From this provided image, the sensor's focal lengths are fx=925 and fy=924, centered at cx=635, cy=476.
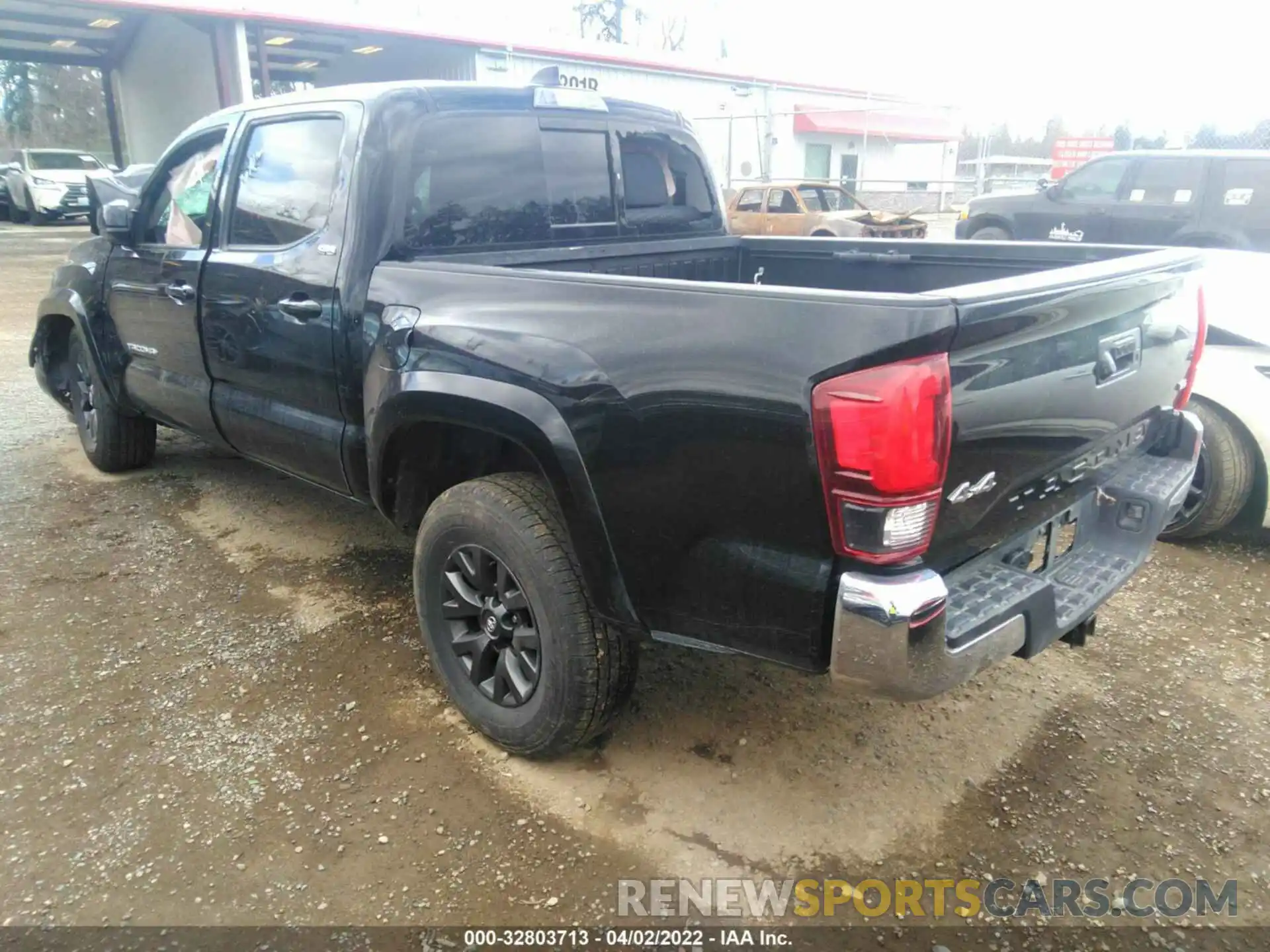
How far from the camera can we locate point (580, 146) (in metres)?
3.62

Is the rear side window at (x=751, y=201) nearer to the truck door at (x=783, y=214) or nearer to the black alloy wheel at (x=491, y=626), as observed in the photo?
the truck door at (x=783, y=214)

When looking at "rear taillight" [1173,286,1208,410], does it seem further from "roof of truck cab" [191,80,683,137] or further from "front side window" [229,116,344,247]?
"front side window" [229,116,344,247]

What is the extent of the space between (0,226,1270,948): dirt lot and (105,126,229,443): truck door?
2.87 feet

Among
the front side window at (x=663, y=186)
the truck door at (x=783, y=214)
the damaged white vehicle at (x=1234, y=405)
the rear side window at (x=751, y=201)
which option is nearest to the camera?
the front side window at (x=663, y=186)

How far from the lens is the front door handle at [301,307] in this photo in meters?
3.20

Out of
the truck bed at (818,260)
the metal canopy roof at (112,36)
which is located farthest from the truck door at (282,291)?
the metal canopy roof at (112,36)

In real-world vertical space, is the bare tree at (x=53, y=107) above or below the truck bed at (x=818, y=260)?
above

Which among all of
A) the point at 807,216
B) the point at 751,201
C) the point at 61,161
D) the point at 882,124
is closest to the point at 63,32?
the point at 61,161

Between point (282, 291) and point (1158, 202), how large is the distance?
1074cm

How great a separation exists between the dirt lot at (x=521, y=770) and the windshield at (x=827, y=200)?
41.3 ft

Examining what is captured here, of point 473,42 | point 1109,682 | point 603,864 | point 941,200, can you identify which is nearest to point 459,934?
point 603,864

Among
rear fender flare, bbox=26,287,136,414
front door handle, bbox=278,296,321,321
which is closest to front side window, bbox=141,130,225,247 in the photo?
rear fender flare, bbox=26,287,136,414

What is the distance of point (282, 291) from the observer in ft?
11.0

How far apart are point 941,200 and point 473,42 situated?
11.4 meters
